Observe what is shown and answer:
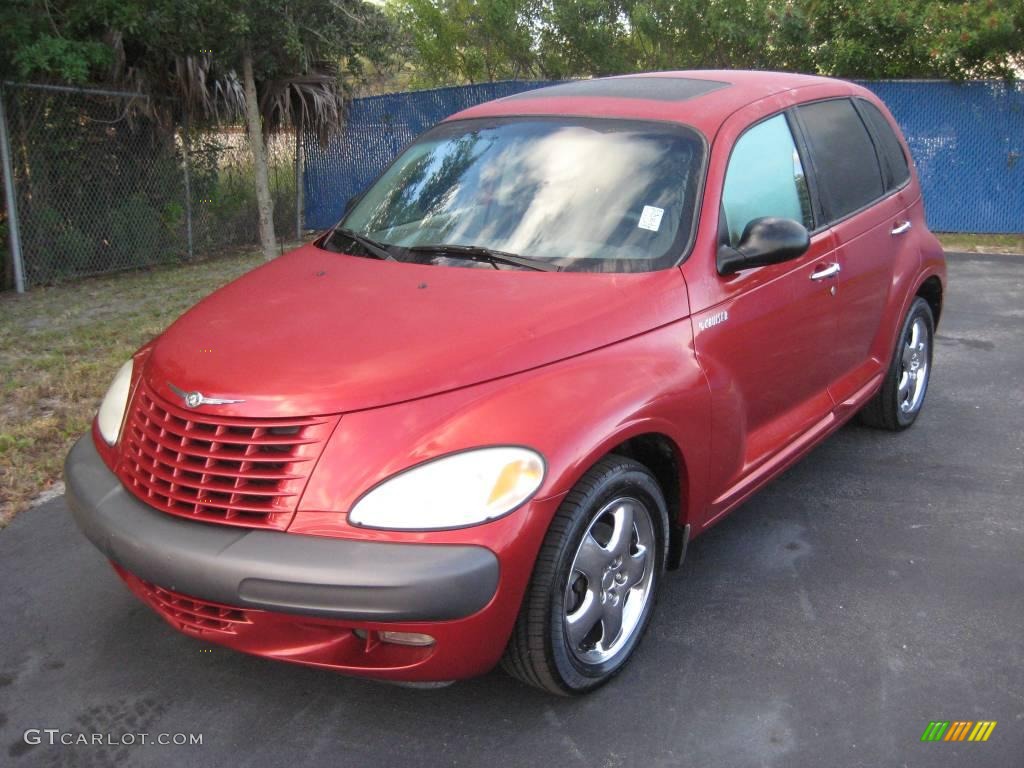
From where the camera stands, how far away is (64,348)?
7.26 metres

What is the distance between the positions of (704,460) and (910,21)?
1197 centimetres

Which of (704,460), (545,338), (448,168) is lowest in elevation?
(704,460)

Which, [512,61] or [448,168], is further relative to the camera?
[512,61]

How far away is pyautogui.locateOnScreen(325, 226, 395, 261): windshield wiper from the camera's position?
379 centimetres

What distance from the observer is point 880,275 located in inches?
185

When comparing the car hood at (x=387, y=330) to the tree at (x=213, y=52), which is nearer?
the car hood at (x=387, y=330)

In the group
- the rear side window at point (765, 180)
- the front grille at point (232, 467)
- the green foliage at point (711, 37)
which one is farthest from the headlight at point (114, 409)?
the green foliage at point (711, 37)

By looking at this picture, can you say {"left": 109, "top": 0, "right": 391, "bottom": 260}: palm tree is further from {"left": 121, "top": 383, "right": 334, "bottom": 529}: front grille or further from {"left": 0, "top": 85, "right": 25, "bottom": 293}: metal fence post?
{"left": 121, "top": 383, "right": 334, "bottom": 529}: front grille

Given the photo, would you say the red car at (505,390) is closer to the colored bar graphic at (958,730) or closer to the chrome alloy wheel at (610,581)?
the chrome alloy wheel at (610,581)

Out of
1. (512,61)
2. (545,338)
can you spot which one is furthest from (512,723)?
(512,61)

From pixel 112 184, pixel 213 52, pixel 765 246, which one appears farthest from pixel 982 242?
pixel 765 246

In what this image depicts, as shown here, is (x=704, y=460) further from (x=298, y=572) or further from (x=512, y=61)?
(x=512, y=61)

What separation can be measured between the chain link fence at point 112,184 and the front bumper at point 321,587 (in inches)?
308

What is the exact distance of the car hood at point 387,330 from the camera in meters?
2.82
